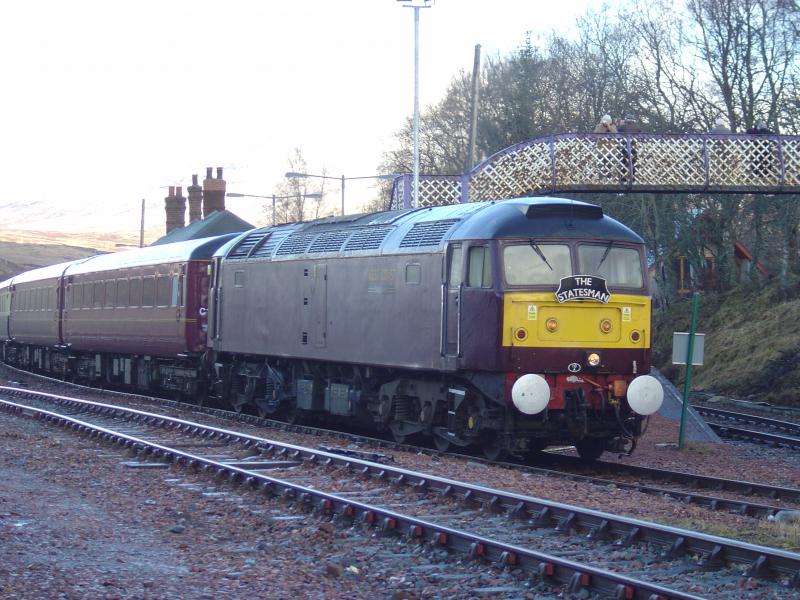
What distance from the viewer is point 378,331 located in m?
16.4

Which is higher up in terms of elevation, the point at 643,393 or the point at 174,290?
the point at 174,290

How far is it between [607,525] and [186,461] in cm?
605

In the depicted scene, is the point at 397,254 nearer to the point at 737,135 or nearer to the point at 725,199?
the point at 737,135

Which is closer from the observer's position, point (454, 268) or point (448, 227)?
point (454, 268)

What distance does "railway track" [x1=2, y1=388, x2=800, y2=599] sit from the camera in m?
7.44

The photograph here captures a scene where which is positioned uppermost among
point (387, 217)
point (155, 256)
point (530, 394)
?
point (387, 217)

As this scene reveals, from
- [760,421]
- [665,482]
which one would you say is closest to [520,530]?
[665,482]

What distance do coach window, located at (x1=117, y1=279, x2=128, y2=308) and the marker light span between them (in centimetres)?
1598

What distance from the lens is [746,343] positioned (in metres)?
34.6

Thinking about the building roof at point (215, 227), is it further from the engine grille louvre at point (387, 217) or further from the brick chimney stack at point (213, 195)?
the engine grille louvre at point (387, 217)

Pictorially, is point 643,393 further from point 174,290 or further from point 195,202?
point 195,202

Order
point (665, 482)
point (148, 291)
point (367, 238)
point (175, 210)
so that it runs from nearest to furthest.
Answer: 1. point (665, 482)
2. point (367, 238)
3. point (148, 291)
4. point (175, 210)

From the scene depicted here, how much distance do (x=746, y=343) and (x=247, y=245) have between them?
18526mm

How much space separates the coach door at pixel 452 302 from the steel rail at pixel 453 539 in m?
3.18
